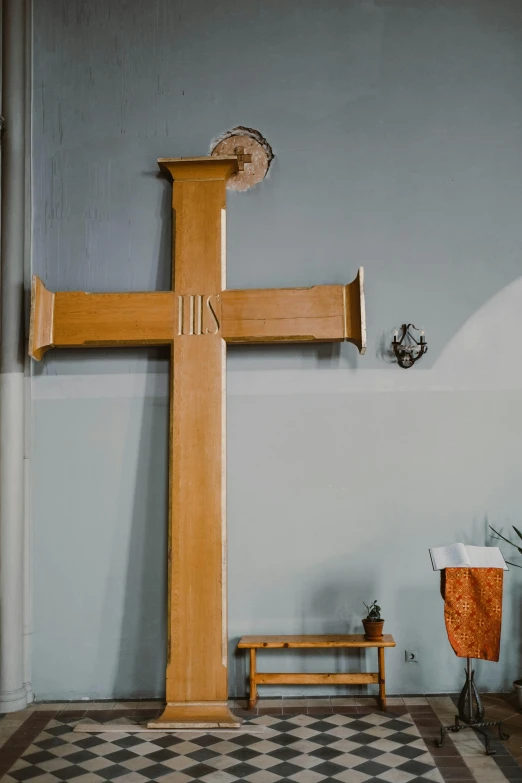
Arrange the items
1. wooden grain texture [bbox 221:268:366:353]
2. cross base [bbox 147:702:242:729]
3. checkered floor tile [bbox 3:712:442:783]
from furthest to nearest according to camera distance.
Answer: wooden grain texture [bbox 221:268:366:353] < cross base [bbox 147:702:242:729] < checkered floor tile [bbox 3:712:442:783]

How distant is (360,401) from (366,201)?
135cm

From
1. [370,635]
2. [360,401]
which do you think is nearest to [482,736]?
[370,635]

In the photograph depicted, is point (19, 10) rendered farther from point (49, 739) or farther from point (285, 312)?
point (49, 739)

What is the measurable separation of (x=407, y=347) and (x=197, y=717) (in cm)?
261

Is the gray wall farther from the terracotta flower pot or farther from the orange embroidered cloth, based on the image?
the orange embroidered cloth

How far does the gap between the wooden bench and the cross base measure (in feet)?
0.82

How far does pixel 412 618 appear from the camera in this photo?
5.02 m

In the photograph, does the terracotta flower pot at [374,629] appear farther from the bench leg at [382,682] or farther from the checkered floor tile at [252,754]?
the checkered floor tile at [252,754]

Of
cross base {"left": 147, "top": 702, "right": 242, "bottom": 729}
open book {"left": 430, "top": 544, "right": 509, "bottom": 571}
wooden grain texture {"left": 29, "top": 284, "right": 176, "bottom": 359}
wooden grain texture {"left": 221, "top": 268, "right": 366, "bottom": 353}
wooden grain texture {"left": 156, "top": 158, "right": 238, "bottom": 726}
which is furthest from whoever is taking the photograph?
wooden grain texture {"left": 29, "top": 284, "right": 176, "bottom": 359}

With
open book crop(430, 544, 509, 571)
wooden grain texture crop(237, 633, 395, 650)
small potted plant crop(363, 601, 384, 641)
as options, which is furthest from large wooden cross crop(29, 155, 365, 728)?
open book crop(430, 544, 509, 571)

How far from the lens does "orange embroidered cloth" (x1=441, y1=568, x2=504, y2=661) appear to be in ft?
14.1

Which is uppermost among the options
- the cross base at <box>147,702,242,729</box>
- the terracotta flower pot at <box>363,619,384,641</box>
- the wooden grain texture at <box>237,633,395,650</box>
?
the terracotta flower pot at <box>363,619,384,641</box>

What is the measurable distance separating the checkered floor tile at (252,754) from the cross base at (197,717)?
0.23 feet

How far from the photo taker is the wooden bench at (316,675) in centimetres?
470
